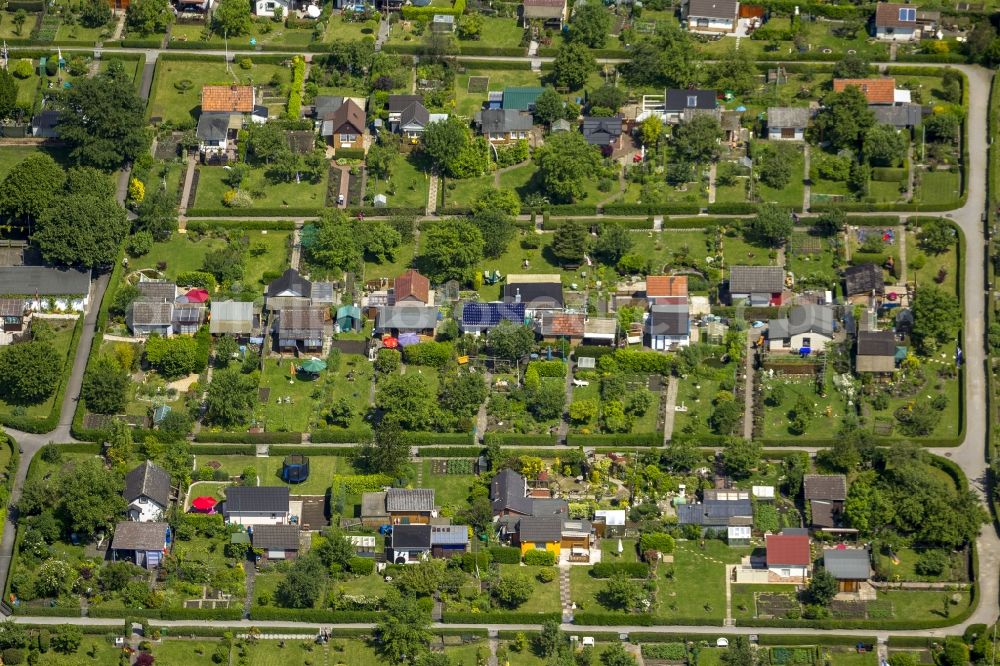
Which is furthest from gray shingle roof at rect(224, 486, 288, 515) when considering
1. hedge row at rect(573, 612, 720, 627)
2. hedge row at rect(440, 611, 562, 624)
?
hedge row at rect(573, 612, 720, 627)

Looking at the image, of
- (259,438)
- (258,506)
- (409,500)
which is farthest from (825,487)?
(259,438)

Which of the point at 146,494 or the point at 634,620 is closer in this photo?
the point at 634,620

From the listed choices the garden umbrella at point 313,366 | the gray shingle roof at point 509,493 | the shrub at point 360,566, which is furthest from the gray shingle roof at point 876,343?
the shrub at point 360,566

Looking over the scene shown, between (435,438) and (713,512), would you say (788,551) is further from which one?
(435,438)

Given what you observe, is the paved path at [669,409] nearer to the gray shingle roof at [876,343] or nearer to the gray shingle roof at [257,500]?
the gray shingle roof at [876,343]

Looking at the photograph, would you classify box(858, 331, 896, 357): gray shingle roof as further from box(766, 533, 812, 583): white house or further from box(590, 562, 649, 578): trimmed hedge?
box(590, 562, 649, 578): trimmed hedge
